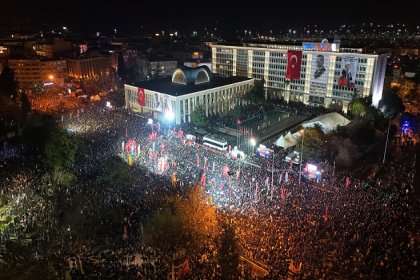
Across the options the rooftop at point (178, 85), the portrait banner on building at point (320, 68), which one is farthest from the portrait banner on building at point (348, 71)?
the rooftop at point (178, 85)

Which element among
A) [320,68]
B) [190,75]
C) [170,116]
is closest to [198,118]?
[170,116]

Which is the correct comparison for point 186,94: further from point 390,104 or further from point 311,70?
point 390,104

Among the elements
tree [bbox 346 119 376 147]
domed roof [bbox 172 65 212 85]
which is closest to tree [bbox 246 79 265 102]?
domed roof [bbox 172 65 212 85]

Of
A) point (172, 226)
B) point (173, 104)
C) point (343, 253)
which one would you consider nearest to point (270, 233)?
point (343, 253)

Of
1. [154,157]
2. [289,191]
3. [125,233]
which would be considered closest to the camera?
[125,233]

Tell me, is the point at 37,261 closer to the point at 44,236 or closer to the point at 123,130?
the point at 44,236

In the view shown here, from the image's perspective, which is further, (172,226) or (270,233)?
(270,233)

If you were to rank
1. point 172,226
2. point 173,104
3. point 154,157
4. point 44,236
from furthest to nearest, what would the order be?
point 173,104
point 154,157
point 44,236
point 172,226
